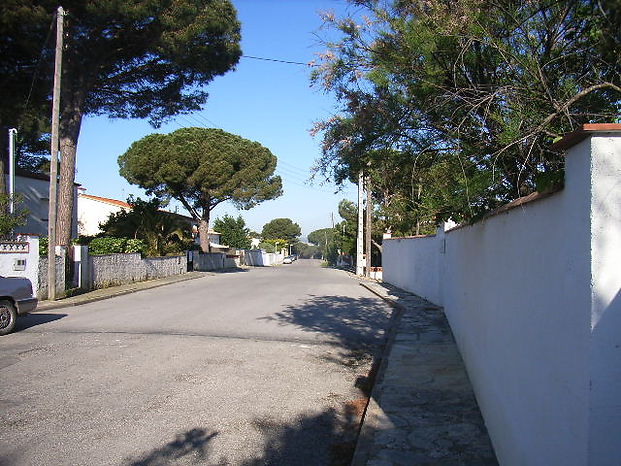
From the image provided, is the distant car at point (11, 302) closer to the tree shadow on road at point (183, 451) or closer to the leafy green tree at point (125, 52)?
the tree shadow on road at point (183, 451)

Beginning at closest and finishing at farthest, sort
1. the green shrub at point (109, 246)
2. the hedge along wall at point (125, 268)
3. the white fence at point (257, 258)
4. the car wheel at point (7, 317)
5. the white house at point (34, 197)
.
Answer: the car wheel at point (7, 317), the hedge along wall at point (125, 268), the green shrub at point (109, 246), the white house at point (34, 197), the white fence at point (257, 258)

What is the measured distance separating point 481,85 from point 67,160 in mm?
18442

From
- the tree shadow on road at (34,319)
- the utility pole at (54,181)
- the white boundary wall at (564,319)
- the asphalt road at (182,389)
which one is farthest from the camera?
→ the utility pole at (54,181)

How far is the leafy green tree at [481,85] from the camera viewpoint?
4.72 metres

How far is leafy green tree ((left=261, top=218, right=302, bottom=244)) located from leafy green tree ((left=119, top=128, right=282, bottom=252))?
3269 inches

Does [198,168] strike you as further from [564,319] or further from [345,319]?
[564,319]

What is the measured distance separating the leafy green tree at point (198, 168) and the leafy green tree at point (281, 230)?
83.0m

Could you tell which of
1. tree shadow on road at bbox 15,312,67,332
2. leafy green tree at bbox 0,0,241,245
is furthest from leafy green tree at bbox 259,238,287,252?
tree shadow on road at bbox 15,312,67,332

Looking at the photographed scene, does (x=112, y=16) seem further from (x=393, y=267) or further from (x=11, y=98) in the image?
(x=393, y=267)

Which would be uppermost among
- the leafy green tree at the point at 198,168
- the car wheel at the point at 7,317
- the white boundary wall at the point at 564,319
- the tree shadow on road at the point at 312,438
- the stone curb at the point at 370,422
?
the leafy green tree at the point at 198,168

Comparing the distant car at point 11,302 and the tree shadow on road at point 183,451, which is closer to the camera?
the tree shadow on road at point 183,451

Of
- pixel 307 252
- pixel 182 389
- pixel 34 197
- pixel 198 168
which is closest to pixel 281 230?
pixel 307 252

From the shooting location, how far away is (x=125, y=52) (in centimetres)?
2086

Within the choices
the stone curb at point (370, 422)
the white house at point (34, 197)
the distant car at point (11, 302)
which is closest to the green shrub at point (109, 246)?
the white house at point (34, 197)
